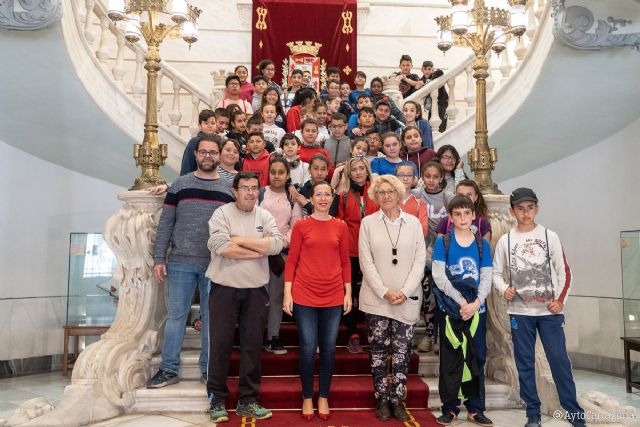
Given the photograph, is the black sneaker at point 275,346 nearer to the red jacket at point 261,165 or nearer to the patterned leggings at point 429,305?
the patterned leggings at point 429,305

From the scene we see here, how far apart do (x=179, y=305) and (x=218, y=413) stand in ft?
2.81

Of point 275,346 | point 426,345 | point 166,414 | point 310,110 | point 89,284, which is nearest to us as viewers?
point 166,414

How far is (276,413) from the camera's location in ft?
12.9

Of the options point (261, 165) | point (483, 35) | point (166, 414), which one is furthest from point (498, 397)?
point (483, 35)

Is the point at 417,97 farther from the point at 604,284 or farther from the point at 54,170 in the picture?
the point at 54,170

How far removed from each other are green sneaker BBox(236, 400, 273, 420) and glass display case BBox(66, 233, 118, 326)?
4679 mm

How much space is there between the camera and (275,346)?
4.63 meters

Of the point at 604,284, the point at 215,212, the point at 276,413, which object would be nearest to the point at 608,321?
the point at 604,284

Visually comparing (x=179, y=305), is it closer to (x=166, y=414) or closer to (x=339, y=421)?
(x=166, y=414)

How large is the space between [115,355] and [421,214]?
2523mm

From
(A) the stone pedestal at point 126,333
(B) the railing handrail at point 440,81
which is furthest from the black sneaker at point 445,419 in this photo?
(B) the railing handrail at point 440,81

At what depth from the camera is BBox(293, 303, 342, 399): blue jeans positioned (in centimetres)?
376

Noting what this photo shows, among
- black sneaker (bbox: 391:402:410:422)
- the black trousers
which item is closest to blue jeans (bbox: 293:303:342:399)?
the black trousers

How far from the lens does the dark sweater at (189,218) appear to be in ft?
13.8
